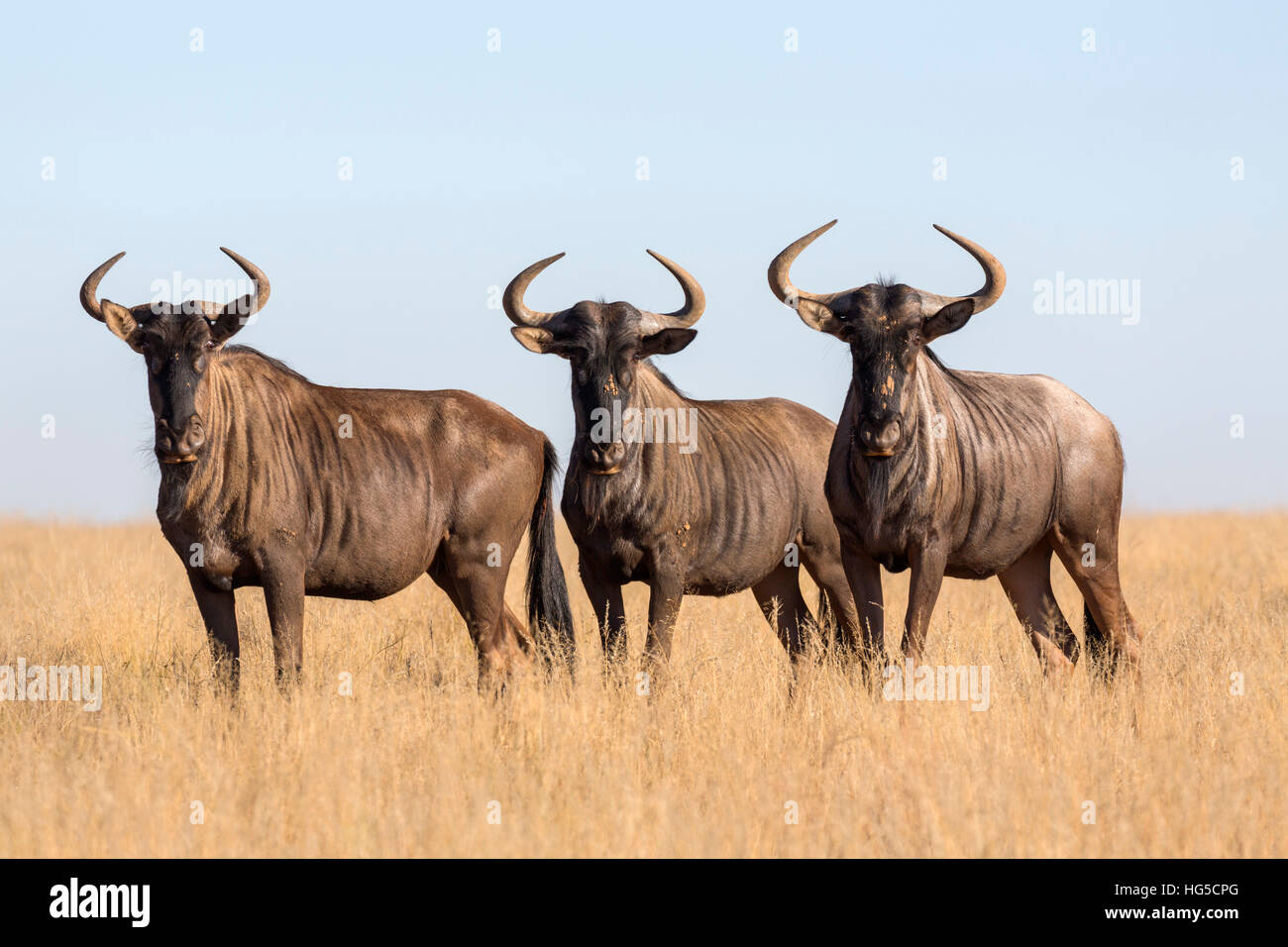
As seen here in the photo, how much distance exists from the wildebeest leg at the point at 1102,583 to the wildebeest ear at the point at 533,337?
3.64 m

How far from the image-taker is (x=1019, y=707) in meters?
7.55

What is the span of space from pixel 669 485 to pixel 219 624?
285cm

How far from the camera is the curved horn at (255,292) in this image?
802 centimetres

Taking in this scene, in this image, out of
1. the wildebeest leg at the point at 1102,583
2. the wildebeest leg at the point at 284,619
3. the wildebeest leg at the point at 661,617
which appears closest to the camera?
the wildebeest leg at the point at 284,619

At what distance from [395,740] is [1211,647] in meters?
5.99

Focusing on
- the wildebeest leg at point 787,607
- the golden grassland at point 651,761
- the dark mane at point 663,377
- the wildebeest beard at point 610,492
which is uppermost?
the dark mane at point 663,377

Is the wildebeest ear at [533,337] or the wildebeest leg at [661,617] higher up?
the wildebeest ear at [533,337]

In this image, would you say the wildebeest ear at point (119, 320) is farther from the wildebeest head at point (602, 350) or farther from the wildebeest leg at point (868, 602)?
the wildebeest leg at point (868, 602)

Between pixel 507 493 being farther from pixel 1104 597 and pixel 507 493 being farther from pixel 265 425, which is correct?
pixel 1104 597

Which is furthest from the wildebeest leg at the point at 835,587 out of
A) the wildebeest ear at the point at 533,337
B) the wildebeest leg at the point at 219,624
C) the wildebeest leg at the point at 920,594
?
the wildebeest leg at the point at 219,624

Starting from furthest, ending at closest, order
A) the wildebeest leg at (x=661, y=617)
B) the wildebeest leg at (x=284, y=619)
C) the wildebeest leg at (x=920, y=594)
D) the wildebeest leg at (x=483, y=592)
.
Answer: the wildebeest leg at (x=483, y=592) < the wildebeest leg at (x=661, y=617) < the wildebeest leg at (x=284, y=619) < the wildebeest leg at (x=920, y=594)

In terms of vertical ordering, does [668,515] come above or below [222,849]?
above

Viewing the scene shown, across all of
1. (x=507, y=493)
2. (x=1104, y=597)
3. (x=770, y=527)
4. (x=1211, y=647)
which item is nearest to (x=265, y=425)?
(x=507, y=493)
